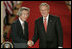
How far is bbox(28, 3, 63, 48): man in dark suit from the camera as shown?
2203 millimetres

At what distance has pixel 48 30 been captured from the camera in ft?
7.32

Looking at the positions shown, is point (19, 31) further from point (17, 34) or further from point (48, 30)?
point (48, 30)

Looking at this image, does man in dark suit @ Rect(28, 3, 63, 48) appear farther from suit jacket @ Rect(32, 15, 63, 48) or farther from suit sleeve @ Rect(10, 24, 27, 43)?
suit sleeve @ Rect(10, 24, 27, 43)

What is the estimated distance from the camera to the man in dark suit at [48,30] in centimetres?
220

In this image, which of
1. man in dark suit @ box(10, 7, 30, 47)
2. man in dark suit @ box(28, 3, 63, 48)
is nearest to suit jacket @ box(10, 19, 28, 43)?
man in dark suit @ box(10, 7, 30, 47)

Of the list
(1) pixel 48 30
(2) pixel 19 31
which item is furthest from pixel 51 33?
(2) pixel 19 31

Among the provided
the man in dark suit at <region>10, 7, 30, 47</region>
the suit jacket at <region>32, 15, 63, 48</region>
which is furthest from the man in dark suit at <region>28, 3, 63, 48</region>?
the man in dark suit at <region>10, 7, 30, 47</region>

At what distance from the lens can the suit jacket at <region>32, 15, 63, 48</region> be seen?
7.24 ft

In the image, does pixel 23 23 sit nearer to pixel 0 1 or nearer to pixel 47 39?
pixel 47 39

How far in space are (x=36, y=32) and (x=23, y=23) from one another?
17cm

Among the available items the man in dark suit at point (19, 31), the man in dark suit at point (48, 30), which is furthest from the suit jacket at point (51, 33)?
the man in dark suit at point (19, 31)

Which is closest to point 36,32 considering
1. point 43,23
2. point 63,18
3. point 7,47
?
point 43,23

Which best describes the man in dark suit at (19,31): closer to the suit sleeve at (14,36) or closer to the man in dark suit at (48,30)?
the suit sleeve at (14,36)

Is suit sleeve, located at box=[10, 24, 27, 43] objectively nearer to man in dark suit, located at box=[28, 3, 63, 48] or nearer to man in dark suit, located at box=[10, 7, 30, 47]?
man in dark suit, located at box=[10, 7, 30, 47]
